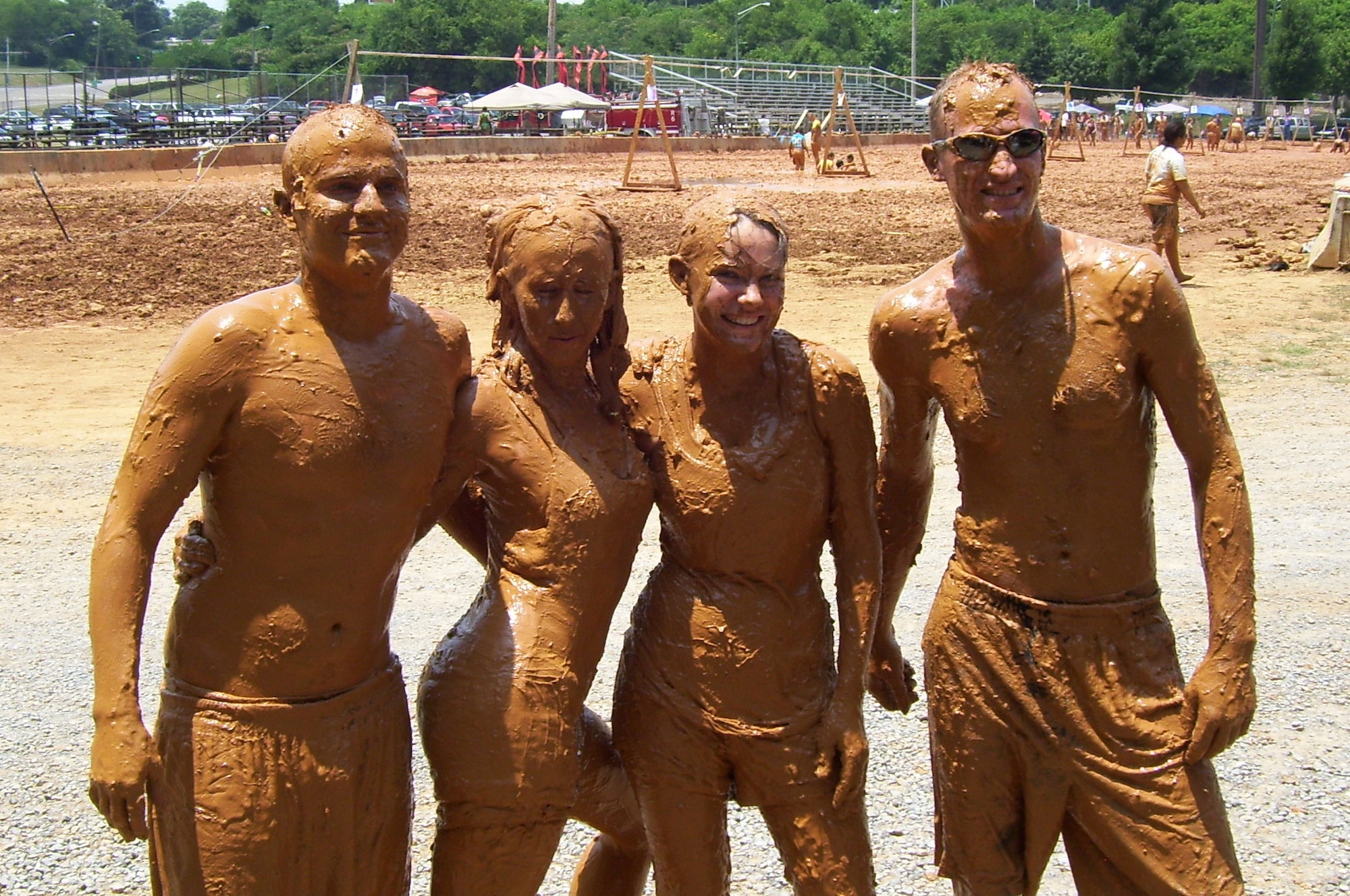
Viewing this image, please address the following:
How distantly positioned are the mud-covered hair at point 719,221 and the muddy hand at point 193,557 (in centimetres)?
122

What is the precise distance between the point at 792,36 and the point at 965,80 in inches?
3530

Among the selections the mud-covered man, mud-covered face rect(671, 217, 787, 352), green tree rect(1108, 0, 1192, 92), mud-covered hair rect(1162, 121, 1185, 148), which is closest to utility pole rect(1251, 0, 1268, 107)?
green tree rect(1108, 0, 1192, 92)

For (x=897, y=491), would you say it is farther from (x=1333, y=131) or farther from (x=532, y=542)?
(x=1333, y=131)

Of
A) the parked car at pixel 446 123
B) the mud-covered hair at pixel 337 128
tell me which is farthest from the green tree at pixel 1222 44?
the mud-covered hair at pixel 337 128

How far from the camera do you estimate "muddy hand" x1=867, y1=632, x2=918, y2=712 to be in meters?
3.54

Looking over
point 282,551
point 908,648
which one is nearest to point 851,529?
point 282,551

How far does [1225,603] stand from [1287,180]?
2876 centimetres

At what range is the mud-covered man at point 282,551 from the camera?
2.77 m

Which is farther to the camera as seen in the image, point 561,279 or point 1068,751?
point 1068,751

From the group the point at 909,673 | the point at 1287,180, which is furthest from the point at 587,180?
the point at 909,673

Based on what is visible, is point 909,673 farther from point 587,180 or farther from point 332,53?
point 332,53

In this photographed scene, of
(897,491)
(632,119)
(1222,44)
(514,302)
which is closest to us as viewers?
(514,302)

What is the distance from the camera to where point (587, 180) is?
2712 cm

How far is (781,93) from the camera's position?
55812 mm
